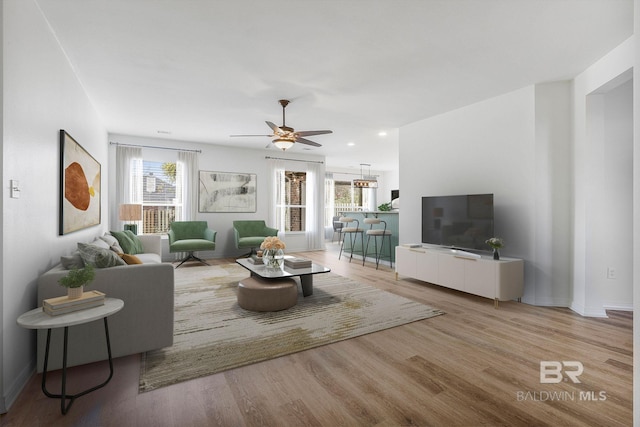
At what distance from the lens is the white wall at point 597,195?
3334mm

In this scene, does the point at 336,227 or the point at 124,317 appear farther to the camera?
the point at 336,227

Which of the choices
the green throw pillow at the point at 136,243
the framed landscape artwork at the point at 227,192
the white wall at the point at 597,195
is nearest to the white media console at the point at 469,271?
the white wall at the point at 597,195

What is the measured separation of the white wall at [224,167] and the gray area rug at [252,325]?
2632 millimetres

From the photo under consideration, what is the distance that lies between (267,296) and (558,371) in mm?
2567

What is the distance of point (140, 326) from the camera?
7.49 ft

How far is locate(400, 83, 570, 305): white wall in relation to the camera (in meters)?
3.62

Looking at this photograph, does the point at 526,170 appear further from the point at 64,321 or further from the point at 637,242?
the point at 64,321

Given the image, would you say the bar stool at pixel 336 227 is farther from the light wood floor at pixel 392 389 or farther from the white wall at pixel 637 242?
the white wall at pixel 637 242

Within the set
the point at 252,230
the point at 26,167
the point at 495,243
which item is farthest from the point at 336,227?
the point at 26,167

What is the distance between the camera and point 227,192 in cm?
721

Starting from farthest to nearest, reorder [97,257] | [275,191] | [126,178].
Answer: [275,191], [126,178], [97,257]

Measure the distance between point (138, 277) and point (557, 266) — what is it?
4.42 meters

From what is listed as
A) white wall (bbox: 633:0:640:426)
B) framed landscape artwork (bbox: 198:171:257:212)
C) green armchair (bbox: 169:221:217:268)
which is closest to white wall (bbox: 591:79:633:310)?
white wall (bbox: 633:0:640:426)

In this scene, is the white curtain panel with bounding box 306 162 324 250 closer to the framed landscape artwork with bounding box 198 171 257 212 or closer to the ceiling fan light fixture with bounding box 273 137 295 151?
the framed landscape artwork with bounding box 198 171 257 212
